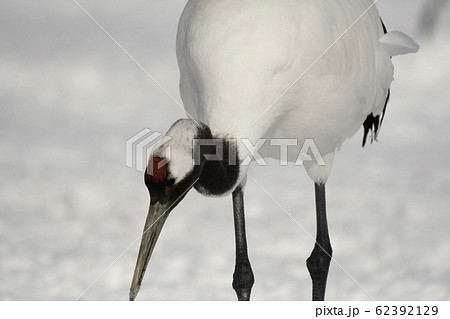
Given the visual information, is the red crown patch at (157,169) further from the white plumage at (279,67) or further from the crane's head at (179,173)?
the white plumage at (279,67)

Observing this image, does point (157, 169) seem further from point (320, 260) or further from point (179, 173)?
point (320, 260)

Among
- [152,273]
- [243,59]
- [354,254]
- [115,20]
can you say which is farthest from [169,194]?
[115,20]

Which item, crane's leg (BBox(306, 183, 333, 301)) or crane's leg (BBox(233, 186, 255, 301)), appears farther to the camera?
crane's leg (BBox(306, 183, 333, 301))

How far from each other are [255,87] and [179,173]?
1.62 ft

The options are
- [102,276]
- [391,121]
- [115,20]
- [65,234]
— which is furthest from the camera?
[115,20]

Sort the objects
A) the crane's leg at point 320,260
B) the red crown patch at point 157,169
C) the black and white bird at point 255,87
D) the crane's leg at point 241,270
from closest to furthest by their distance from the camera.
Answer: the red crown patch at point 157,169 < the black and white bird at point 255,87 < the crane's leg at point 241,270 < the crane's leg at point 320,260

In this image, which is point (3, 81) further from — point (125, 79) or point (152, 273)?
point (152, 273)

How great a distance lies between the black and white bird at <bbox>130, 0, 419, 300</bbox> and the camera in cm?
371

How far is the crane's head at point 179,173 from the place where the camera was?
357 cm

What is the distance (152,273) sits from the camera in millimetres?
5078

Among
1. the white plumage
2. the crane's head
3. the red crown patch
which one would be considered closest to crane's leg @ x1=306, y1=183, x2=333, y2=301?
the white plumage

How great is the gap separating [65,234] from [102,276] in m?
0.59

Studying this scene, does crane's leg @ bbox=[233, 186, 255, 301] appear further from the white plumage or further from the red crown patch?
the red crown patch

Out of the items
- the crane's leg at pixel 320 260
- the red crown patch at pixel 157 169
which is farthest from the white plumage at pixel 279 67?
the crane's leg at pixel 320 260
